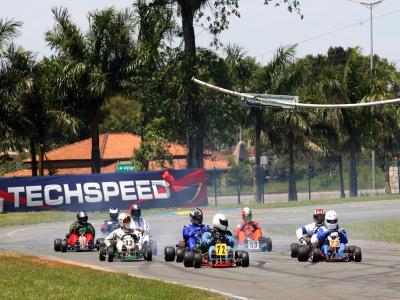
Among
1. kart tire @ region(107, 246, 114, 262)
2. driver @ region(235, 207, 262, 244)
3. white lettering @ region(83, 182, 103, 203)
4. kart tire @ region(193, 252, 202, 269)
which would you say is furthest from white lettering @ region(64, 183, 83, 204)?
kart tire @ region(193, 252, 202, 269)

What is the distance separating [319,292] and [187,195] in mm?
33376

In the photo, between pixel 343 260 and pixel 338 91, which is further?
pixel 338 91

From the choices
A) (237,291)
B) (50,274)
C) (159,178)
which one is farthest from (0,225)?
(237,291)

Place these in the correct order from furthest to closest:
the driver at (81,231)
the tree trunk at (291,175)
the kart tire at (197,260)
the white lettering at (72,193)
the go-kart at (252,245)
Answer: the tree trunk at (291,175), the white lettering at (72,193), the driver at (81,231), the go-kart at (252,245), the kart tire at (197,260)

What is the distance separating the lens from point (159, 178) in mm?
48781

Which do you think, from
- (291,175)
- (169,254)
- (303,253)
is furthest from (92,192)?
Answer: (303,253)

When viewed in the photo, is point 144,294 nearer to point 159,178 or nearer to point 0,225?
point 0,225

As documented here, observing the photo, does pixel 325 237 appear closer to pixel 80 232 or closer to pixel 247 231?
pixel 247 231

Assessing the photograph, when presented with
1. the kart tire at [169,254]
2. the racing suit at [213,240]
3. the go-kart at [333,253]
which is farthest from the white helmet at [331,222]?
the kart tire at [169,254]

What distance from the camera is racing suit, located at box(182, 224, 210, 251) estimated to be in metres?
22.1

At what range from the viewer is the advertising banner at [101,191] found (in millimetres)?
46938

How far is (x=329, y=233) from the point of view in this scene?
2183 centimetres

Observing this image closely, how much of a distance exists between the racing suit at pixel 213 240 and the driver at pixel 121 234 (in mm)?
2606

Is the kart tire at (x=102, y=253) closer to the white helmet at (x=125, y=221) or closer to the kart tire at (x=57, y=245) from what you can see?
the white helmet at (x=125, y=221)
